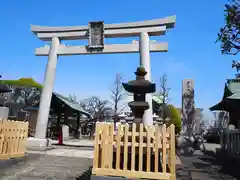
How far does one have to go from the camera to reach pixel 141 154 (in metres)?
5.02

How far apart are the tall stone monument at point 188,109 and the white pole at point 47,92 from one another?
8094mm

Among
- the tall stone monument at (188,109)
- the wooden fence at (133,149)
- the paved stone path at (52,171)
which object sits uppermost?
the tall stone monument at (188,109)

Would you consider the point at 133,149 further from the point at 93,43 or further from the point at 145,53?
the point at 93,43

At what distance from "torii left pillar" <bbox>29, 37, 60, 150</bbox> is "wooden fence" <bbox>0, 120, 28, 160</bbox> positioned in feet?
10.7

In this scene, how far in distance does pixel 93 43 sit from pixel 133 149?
9.01 m

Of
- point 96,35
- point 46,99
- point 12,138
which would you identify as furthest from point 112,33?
point 12,138

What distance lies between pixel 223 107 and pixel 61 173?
10533mm

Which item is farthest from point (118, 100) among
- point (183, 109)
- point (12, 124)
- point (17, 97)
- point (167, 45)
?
point (12, 124)

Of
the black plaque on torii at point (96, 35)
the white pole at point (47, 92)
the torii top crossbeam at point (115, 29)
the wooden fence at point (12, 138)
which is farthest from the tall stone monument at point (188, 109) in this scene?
the wooden fence at point (12, 138)

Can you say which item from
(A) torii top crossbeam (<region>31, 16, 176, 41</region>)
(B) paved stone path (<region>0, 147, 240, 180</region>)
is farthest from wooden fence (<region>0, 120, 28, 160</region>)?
(A) torii top crossbeam (<region>31, 16, 176, 41</region>)

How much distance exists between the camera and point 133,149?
16.7 feet

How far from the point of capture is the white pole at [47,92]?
39.9ft

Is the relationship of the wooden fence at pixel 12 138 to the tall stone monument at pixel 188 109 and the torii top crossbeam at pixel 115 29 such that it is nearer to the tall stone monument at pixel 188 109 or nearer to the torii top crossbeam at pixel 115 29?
the torii top crossbeam at pixel 115 29

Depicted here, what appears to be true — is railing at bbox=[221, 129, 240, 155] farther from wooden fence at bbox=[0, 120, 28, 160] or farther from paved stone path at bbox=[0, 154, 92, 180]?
wooden fence at bbox=[0, 120, 28, 160]
